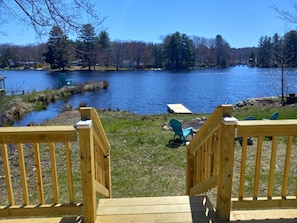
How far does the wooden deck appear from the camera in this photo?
2488 mm

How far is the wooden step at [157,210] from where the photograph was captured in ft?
8.24

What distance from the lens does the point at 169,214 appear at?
8.54ft

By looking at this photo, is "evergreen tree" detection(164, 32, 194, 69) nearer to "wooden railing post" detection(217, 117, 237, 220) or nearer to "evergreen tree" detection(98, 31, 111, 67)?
"evergreen tree" detection(98, 31, 111, 67)

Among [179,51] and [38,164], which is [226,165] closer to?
[38,164]

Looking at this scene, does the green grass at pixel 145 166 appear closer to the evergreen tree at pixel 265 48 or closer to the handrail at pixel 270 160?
the handrail at pixel 270 160

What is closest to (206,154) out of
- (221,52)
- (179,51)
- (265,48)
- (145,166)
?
(145,166)

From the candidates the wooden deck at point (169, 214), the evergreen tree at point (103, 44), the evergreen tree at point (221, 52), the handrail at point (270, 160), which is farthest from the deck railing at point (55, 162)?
the evergreen tree at point (221, 52)

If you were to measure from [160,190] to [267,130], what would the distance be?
8.40 feet

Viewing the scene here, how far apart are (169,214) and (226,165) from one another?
2.62 ft

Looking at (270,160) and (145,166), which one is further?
(145,166)

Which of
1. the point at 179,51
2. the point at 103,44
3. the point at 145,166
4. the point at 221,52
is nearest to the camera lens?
the point at 145,166

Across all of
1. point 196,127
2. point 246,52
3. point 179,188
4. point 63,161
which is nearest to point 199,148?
point 179,188

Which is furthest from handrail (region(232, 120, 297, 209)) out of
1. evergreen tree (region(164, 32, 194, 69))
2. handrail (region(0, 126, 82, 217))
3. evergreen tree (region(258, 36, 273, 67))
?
evergreen tree (region(164, 32, 194, 69))

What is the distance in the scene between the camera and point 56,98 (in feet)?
77.9
